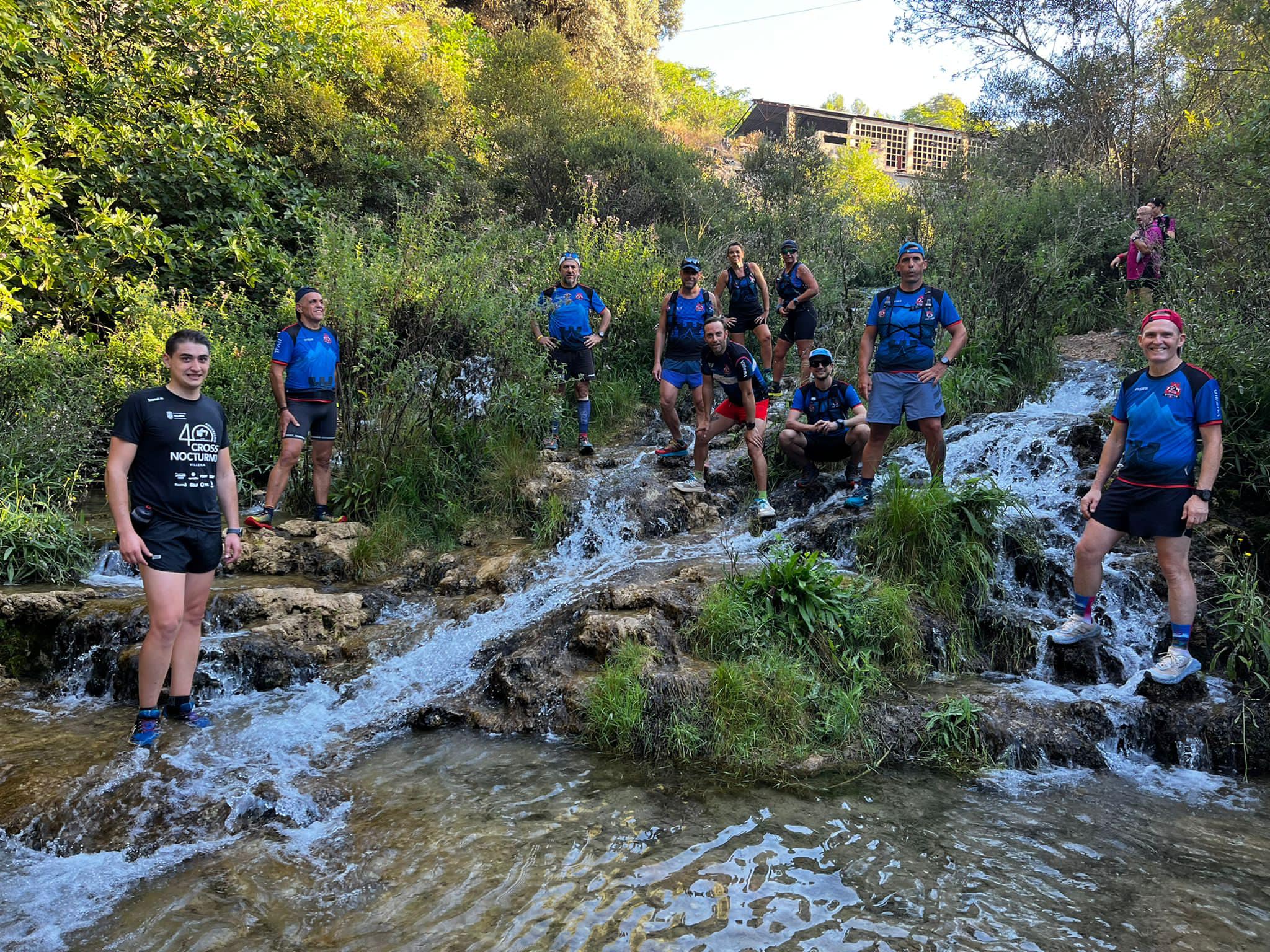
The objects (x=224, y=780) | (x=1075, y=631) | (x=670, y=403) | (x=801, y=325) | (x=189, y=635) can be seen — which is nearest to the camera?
(x=224, y=780)

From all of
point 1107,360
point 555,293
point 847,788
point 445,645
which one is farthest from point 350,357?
point 1107,360

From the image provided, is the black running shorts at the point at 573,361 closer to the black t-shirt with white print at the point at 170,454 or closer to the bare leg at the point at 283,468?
the bare leg at the point at 283,468

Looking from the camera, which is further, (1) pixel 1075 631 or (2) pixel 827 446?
(2) pixel 827 446

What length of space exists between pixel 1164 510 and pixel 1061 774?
1712 mm

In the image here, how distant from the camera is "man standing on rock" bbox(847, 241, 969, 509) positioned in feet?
21.9

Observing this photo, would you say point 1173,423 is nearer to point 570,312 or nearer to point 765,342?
point 765,342

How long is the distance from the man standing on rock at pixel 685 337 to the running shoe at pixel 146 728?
5.44 metres

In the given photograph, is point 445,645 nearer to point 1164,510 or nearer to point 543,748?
point 543,748

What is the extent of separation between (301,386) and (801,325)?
5.63 metres

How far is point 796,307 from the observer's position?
9281 mm

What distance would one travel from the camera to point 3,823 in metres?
3.69

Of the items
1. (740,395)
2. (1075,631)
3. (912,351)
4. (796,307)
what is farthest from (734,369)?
(1075,631)

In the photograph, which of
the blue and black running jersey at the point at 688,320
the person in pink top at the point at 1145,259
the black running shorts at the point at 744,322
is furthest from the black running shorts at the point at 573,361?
the person in pink top at the point at 1145,259

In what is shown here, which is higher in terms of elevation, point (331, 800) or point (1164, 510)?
point (1164, 510)
